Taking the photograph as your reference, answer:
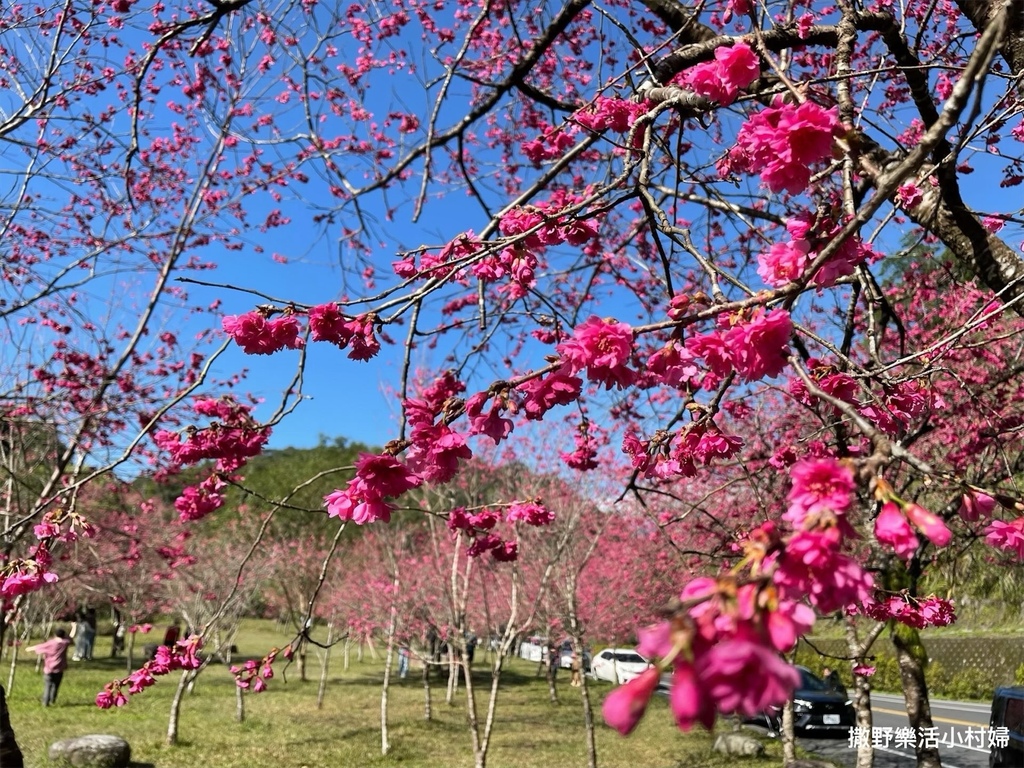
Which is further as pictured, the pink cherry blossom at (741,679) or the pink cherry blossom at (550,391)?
the pink cherry blossom at (550,391)

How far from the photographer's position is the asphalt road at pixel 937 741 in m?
8.88

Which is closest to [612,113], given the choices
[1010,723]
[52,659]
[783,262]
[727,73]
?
[727,73]

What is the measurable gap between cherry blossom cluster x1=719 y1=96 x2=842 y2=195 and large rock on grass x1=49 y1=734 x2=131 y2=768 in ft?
30.4

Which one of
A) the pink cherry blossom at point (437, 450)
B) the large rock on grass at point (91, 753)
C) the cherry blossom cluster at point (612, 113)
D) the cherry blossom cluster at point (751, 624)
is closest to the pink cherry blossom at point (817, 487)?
the cherry blossom cluster at point (751, 624)

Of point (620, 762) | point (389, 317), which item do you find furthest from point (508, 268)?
point (620, 762)

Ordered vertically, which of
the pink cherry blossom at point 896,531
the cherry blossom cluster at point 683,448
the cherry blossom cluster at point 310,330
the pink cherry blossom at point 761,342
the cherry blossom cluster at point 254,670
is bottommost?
the cherry blossom cluster at point 254,670

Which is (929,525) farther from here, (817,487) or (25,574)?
(25,574)

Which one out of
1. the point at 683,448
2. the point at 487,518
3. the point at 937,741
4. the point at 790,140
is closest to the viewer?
the point at 790,140

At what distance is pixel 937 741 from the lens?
8781 mm

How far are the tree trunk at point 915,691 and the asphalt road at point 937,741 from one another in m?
2.38

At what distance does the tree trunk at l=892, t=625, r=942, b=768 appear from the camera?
5719 mm

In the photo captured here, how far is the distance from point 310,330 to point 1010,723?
5.82 m

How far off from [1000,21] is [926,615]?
7.10 feet

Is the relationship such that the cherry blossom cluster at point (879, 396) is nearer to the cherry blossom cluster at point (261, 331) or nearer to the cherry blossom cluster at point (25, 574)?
the cherry blossom cluster at point (261, 331)
